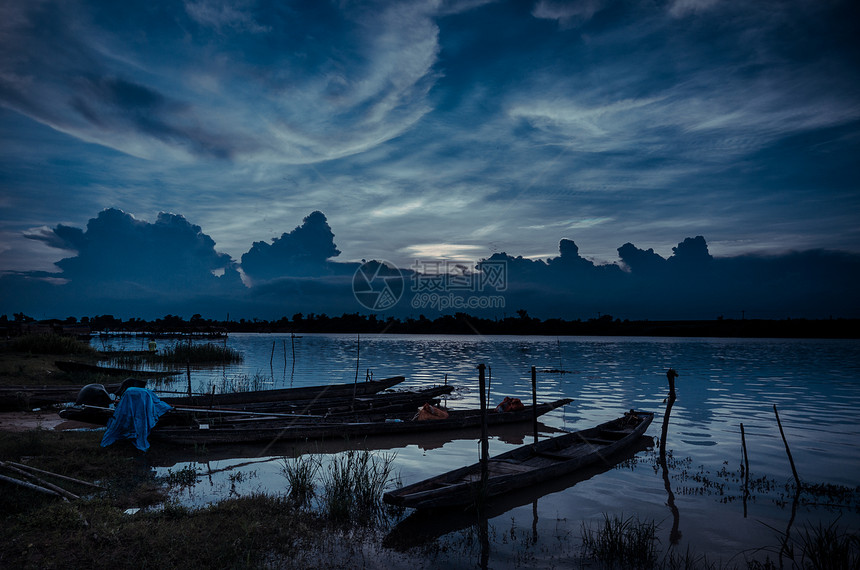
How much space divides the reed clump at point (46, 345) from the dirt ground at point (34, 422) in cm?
1737

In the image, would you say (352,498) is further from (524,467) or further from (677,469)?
(677,469)

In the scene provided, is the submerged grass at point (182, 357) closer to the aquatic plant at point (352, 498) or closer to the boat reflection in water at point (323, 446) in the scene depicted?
the boat reflection in water at point (323, 446)

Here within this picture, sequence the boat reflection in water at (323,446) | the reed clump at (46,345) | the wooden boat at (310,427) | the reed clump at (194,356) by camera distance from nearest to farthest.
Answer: the boat reflection in water at (323,446), the wooden boat at (310,427), the reed clump at (46,345), the reed clump at (194,356)

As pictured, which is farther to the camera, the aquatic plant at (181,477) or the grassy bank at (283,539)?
the aquatic plant at (181,477)

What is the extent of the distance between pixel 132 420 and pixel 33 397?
29.8 feet

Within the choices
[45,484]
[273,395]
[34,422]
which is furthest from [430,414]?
[34,422]

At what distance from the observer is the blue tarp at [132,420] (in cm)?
1160

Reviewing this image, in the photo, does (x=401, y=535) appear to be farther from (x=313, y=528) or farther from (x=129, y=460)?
(x=129, y=460)

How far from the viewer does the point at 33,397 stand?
17281 mm

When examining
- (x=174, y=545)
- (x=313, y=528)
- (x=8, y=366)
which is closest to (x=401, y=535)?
(x=313, y=528)

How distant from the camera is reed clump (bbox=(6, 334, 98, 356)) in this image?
2983cm

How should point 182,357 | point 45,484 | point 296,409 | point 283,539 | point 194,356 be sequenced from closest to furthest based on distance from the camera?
point 283,539, point 45,484, point 296,409, point 182,357, point 194,356

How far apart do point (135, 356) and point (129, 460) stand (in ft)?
100

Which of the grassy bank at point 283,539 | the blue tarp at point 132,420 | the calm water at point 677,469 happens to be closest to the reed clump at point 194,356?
the calm water at point 677,469
